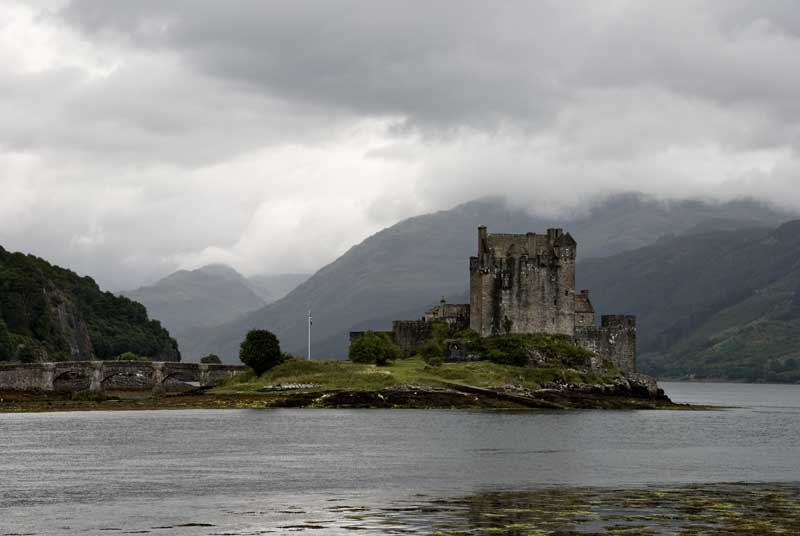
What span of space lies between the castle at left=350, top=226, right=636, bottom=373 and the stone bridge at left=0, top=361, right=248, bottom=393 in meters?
34.2

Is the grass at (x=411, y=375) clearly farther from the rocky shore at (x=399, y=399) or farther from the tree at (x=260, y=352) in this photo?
the tree at (x=260, y=352)

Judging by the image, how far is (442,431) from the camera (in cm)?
10075

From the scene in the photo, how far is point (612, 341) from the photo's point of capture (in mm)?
143625

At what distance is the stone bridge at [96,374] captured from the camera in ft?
502

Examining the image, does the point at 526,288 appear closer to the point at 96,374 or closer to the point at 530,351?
the point at 530,351

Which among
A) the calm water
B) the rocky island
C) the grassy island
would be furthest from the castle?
the calm water

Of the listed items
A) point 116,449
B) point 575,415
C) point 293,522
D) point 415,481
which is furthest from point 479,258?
point 293,522

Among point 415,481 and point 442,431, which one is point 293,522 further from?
point 442,431

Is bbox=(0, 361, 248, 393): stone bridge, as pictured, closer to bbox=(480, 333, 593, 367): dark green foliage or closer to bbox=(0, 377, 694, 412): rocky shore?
bbox=(0, 377, 694, 412): rocky shore

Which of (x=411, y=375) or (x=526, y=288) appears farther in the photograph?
(x=526, y=288)

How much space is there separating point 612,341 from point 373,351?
2593 cm

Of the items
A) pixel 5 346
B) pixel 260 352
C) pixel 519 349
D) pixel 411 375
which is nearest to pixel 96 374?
pixel 260 352

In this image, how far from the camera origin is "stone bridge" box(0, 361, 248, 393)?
153 m

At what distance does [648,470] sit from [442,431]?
30529mm
